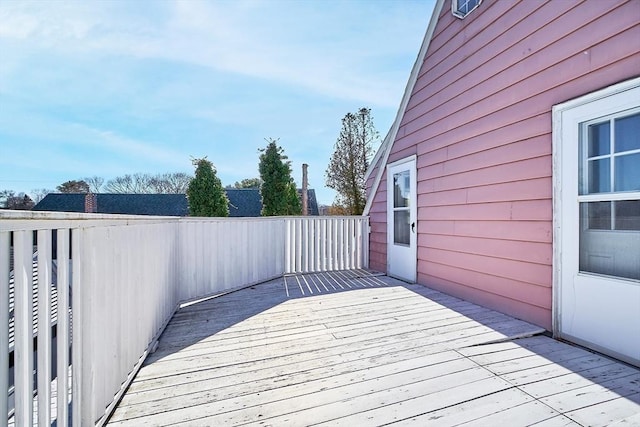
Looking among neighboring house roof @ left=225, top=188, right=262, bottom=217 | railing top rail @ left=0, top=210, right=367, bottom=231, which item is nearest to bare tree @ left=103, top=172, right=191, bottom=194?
neighboring house roof @ left=225, top=188, right=262, bottom=217

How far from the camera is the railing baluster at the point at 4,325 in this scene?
31.3 inches

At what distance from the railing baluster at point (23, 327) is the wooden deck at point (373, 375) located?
0.62 m

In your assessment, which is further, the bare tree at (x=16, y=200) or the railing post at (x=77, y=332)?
the bare tree at (x=16, y=200)

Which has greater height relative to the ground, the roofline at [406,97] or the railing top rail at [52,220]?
the roofline at [406,97]

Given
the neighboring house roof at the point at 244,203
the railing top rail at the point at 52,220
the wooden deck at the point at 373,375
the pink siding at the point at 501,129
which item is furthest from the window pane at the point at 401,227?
the neighboring house roof at the point at 244,203

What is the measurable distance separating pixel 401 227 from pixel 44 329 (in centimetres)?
441

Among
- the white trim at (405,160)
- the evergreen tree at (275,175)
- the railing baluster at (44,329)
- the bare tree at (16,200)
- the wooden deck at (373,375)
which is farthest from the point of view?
the bare tree at (16,200)

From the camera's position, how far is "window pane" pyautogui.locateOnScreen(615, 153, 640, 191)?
1.94 meters

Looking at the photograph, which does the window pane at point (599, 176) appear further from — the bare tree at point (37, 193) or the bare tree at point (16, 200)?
the bare tree at point (37, 193)

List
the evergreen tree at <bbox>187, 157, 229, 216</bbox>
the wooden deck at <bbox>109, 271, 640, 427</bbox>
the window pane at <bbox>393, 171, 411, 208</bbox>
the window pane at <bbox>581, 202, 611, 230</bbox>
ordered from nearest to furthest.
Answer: the wooden deck at <bbox>109, 271, 640, 427</bbox> < the window pane at <bbox>581, 202, 611, 230</bbox> < the window pane at <bbox>393, 171, 411, 208</bbox> < the evergreen tree at <bbox>187, 157, 229, 216</bbox>

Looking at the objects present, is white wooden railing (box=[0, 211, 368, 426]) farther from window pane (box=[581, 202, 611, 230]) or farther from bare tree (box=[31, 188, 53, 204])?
bare tree (box=[31, 188, 53, 204])

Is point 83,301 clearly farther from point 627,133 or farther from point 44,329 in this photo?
point 627,133

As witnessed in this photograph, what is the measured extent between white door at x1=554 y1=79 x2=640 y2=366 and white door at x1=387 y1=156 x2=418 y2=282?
2.08 m

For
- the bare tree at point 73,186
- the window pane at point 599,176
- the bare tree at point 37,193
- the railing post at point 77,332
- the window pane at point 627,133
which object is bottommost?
the railing post at point 77,332
